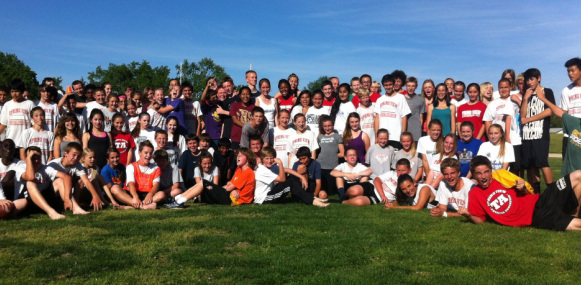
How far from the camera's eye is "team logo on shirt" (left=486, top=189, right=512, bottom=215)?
661cm

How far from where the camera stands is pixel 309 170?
9875 mm

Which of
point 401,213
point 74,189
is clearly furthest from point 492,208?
point 74,189

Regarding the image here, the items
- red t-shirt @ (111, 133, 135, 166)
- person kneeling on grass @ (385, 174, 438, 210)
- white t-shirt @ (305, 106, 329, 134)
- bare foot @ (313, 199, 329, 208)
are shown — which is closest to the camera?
person kneeling on grass @ (385, 174, 438, 210)

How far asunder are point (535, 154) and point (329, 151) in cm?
410

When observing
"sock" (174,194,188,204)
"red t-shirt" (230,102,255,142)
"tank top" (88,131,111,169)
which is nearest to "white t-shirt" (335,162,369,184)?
"red t-shirt" (230,102,255,142)

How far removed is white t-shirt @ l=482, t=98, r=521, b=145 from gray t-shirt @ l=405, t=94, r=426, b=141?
137 centimetres

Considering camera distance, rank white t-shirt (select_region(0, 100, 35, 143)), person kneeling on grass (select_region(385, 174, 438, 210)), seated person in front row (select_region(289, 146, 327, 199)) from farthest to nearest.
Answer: white t-shirt (select_region(0, 100, 35, 143)), seated person in front row (select_region(289, 146, 327, 199)), person kneeling on grass (select_region(385, 174, 438, 210))

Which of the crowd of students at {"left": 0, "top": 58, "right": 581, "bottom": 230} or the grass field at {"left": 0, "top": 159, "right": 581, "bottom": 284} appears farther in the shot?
the crowd of students at {"left": 0, "top": 58, "right": 581, "bottom": 230}

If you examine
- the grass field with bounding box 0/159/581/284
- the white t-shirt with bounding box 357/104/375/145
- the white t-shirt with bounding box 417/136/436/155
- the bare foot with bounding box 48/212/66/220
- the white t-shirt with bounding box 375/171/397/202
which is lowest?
the grass field with bounding box 0/159/581/284

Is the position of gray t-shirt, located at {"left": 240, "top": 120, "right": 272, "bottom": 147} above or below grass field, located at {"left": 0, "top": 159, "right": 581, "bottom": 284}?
above

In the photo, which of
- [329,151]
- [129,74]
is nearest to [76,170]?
[329,151]

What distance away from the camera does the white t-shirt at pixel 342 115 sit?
11164mm

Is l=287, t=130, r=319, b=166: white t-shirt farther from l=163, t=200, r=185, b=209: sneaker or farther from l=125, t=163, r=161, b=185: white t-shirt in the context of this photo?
l=125, t=163, r=161, b=185: white t-shirt

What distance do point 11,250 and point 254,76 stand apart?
7825 mm
